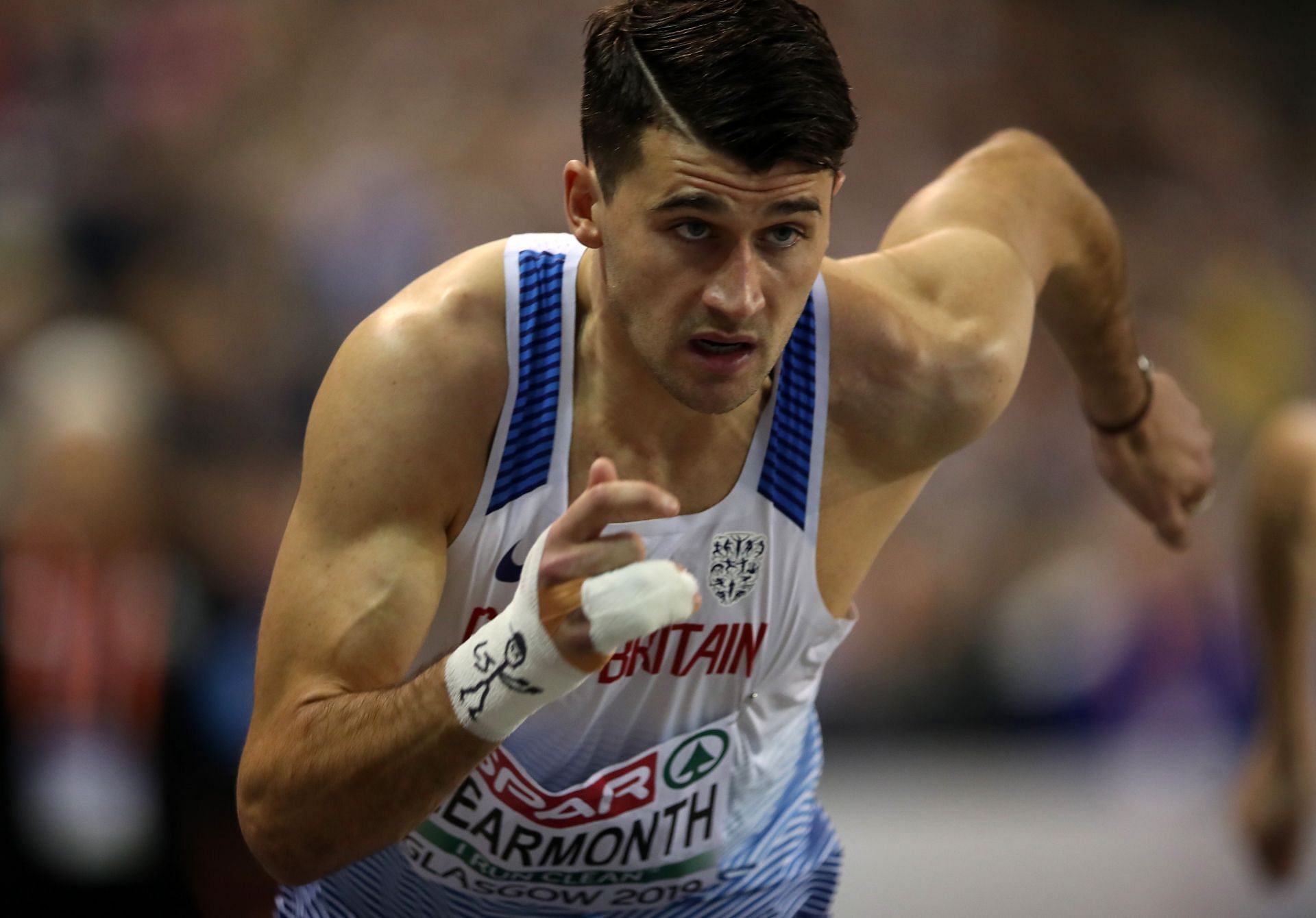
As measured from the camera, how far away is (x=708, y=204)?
2.10 metres

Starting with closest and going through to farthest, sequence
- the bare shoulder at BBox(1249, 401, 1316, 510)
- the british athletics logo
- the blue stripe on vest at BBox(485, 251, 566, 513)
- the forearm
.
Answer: the forearm
the blue stripe on vest at BBox(485, 251, 566, 513)
the british athletics logo
the bare shoulder at BBox(1249, 401, 1316, 510)

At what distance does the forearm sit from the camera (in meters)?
1.95

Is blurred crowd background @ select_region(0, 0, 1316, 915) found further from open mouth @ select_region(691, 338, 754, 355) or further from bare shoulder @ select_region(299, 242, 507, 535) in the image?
open mouth @ select_region(691, 338, 754, 355)

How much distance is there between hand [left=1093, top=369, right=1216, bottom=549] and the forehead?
60.9 inches

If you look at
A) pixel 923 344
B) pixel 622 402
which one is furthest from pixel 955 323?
pixel 622 402

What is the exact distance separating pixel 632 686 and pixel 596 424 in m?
0.46

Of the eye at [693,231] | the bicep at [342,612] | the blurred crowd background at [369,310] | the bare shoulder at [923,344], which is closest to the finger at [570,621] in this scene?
the bicep at [342,612]

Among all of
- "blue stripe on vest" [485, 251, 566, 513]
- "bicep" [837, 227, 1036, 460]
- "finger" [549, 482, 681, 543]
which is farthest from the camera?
"bicep" [837, 227, 1036, 460]

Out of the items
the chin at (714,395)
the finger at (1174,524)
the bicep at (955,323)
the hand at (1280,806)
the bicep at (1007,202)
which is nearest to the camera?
the chin at (714,395)

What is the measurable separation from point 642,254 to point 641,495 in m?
0.54

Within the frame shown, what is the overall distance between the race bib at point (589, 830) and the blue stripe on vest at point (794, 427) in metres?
0.42

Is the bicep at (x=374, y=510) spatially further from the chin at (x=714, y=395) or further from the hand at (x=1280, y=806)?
the hand at (x=1280, y=806)

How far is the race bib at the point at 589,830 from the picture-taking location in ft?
8.27

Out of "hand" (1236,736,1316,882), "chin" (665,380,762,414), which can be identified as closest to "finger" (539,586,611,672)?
"chin" (665,380,762,414)
